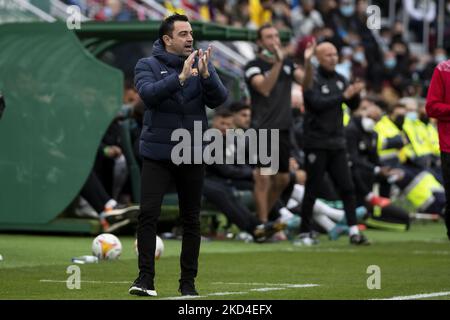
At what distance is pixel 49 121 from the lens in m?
16.2

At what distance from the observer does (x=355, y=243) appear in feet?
50.9

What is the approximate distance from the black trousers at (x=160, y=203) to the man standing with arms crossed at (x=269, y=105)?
6.34 m

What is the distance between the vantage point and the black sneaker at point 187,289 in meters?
9.41

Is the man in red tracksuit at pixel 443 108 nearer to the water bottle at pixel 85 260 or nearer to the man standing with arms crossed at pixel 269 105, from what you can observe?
the water bottle at pixel 85 260

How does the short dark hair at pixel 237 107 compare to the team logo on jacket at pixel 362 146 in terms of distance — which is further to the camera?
the team logo on jacket at pixel 362 146

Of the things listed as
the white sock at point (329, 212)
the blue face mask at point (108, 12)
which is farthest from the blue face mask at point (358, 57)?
the white sock at point (329, 212)

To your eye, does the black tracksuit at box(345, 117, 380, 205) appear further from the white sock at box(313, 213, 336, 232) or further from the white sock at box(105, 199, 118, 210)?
the white sock at box(105, 199, 118, 210)

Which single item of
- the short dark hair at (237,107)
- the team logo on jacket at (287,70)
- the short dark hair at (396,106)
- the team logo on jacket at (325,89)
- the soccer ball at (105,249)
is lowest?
the soccer ball at (105,249)

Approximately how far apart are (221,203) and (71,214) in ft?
7.21

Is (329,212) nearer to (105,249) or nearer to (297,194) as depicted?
(297,194)

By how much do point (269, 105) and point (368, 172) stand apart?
13.1 ft

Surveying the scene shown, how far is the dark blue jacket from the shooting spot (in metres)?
9.34

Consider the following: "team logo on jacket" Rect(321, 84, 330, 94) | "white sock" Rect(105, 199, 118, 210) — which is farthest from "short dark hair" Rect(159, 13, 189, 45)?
"white sock" Rect(105, 199, 118, 210)
